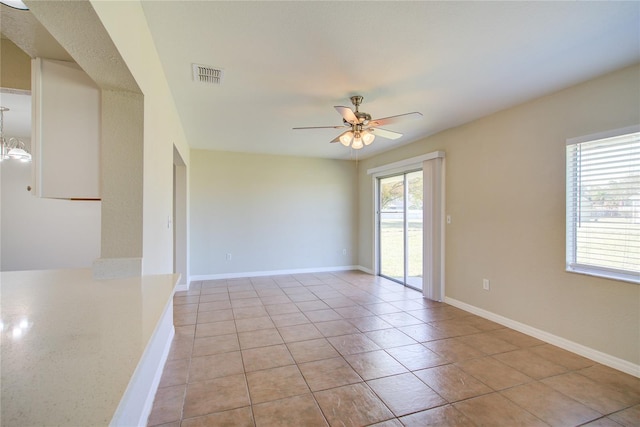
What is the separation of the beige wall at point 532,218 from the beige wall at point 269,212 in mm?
2668

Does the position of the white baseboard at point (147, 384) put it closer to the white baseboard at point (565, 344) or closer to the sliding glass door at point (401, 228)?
the white baseboard at point (565, 344)

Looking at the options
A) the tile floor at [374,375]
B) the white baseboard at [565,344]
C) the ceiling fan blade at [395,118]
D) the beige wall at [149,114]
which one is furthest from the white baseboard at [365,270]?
the beige wall at [149,114]

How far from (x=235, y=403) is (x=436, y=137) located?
4.09 meters

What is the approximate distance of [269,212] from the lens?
19.0 feet

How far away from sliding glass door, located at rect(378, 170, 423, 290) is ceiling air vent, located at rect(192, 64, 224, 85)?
346cm

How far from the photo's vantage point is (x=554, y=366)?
2.41m

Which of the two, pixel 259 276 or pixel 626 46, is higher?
pixel 626 46

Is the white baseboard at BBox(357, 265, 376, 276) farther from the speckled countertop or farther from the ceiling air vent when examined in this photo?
the speckled countertop

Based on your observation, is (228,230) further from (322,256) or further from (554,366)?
(554,366)

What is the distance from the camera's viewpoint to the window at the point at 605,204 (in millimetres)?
2301

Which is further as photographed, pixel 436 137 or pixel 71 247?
pixel 71 247

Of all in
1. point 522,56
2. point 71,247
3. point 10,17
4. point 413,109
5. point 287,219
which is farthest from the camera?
point 287,219

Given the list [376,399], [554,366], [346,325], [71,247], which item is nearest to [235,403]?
[376,399]

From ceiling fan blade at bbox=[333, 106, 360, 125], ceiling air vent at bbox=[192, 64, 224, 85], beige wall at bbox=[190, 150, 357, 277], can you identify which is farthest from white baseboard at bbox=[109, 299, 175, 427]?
beige wall at bbox=[190, 150, 357, 277]
